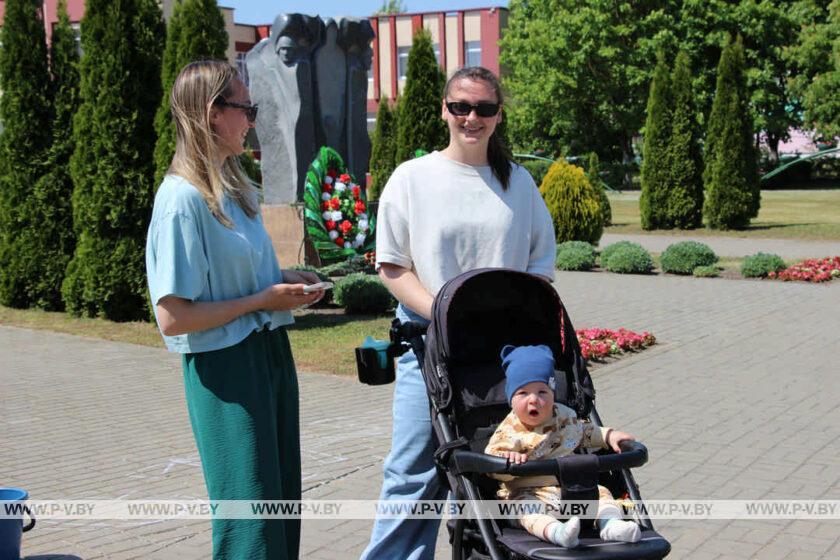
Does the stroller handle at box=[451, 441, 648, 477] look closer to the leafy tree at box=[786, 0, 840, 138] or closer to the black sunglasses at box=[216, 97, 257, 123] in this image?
the black sunglasses at box=[216, 97, 257, 123]

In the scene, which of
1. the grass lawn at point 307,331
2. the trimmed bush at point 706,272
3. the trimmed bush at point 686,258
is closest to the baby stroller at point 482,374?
the grass lawn at point 307,331

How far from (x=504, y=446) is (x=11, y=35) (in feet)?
39.5

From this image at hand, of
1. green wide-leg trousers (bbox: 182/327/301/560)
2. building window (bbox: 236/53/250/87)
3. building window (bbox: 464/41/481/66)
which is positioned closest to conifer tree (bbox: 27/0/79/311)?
building window (bbox: 236/53/250/87)

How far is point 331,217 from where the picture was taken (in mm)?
13859

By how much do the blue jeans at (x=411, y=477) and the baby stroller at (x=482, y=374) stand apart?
22cm

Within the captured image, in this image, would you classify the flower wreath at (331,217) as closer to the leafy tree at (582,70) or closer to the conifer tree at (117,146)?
the conifer tree at (117,146)

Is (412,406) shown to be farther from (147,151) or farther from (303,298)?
(147,151)

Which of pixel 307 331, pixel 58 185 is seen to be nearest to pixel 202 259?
pixel 307 331

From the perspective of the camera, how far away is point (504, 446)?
126 inches

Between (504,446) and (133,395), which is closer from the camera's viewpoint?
(504,446)

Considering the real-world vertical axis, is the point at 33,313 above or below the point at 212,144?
below

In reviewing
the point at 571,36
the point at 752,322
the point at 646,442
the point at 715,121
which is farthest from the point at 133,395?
the point at 571,36

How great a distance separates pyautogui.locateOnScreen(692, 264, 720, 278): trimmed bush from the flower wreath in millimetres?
5149

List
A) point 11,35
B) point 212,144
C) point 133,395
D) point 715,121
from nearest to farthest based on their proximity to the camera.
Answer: point 212,144, point 133,395, point 11,35, point 715,121
